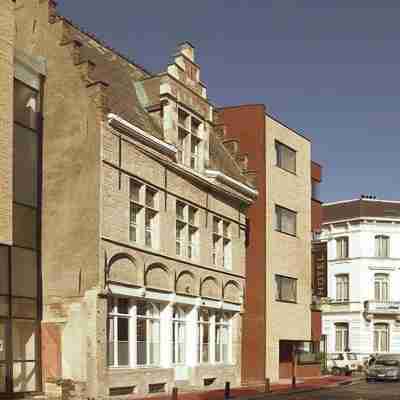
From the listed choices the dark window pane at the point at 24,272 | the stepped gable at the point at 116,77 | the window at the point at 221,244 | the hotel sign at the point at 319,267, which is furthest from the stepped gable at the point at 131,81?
the hotel sign at the point at 319,267

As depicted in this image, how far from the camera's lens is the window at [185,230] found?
27391 mm

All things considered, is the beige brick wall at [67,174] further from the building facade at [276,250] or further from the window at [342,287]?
the window at [342,287]

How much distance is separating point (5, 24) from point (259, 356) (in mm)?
21065

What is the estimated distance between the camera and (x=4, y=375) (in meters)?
21.5

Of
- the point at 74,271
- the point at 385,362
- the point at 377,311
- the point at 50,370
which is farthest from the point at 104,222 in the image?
the point at 377,311

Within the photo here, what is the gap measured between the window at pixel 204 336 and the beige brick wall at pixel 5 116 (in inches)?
477

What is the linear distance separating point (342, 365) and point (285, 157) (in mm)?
18070

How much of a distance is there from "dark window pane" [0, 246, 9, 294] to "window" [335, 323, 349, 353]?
4254 centimetres

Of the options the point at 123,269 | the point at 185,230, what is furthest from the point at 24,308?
the point at 185,230

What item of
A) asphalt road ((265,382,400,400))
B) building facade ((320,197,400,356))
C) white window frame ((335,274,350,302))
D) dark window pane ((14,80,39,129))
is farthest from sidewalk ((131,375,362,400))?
white window frame ((335,274,350,302))

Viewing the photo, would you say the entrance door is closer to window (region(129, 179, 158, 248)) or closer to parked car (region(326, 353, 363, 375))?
window (region(129, 179, 158, 248))

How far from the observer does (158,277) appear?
25359mm

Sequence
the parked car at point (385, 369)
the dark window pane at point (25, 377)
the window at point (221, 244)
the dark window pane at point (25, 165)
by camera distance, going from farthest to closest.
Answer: the parked car at point (385, 369) → the window at point (221, 244) → the dark window pane at point (25, 165) → the dark window pane at point (25, 377)

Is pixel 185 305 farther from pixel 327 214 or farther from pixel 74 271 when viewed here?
pixel 327 214
